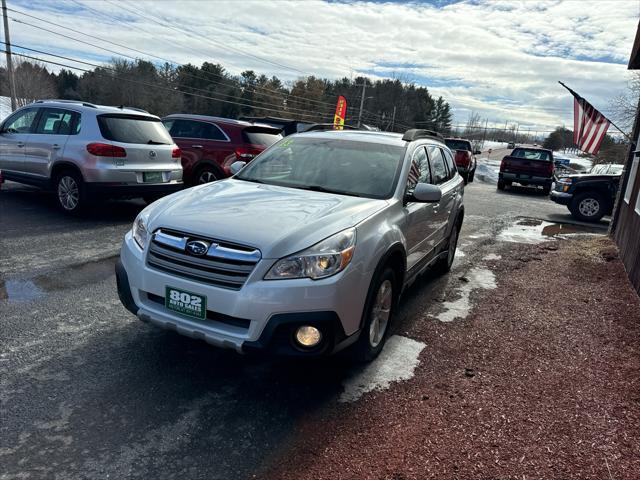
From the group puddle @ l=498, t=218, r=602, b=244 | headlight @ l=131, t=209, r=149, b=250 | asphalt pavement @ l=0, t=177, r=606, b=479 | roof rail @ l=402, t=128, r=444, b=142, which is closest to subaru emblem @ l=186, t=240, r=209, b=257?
headlight @ l=131, t=209, r=149, b=250

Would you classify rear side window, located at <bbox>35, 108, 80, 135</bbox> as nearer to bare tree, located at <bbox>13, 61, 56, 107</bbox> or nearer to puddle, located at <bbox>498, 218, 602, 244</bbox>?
puddle, located at <bbox>498, 218, 602, 244</bbox>

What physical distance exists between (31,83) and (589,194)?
7651 centimetres

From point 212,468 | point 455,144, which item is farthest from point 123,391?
point 455,144

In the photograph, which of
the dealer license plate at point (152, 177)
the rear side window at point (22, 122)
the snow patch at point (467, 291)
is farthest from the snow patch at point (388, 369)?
the rear side window at point (22, 122)

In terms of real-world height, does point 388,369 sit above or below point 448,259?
below

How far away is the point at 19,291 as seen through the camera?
450cm

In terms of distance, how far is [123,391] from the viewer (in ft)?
9.82

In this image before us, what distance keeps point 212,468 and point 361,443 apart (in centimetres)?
84

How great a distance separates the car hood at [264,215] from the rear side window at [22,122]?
19.3 ft

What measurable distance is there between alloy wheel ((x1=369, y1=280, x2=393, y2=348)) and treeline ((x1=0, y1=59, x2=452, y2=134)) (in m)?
56.9

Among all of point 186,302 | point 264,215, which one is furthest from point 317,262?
point 186,302

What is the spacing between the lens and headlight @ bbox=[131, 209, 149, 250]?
10.7 feet

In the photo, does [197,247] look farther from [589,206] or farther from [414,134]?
[589,206]

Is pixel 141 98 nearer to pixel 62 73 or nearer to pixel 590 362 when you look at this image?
pixel 62 73
